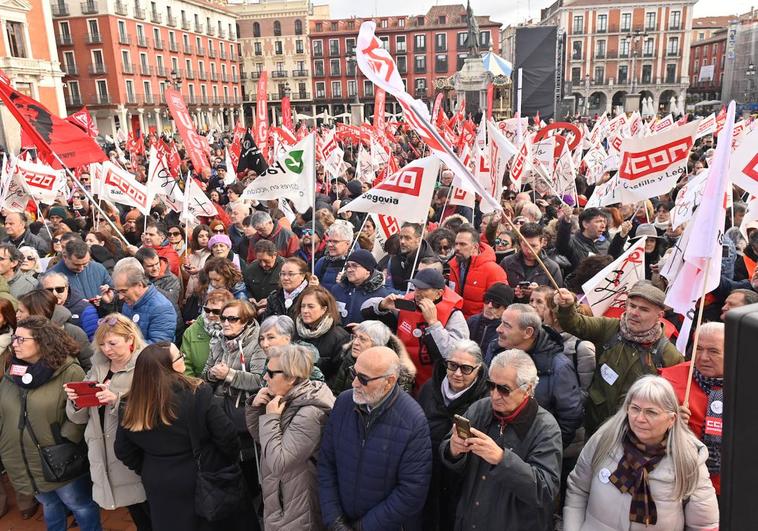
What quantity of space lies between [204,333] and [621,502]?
2.71 metres

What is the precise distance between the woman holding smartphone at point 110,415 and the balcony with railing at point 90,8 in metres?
52.8

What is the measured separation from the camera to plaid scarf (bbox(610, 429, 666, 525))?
2336mm

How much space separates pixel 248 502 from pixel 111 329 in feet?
4.21

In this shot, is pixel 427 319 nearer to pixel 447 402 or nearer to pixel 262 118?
pixel 447 402

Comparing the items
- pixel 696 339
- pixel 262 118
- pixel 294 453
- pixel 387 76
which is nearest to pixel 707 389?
pixel 696 339

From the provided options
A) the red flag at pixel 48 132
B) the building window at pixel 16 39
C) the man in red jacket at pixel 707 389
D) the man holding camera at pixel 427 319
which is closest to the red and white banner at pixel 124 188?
the red flag at pixel 48 132

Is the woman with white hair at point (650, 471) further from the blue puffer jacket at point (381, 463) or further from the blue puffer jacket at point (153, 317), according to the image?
the blue puffer jacket at point (153, 317)

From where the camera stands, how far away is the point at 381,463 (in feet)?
9.05

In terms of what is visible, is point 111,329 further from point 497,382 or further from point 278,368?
point 497,382

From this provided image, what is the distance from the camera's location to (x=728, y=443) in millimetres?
750

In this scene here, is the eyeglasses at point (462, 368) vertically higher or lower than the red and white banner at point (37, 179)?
lower

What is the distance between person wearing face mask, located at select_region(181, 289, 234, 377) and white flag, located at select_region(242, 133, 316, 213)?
2.56 meters

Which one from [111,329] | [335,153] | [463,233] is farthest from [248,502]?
[335,153]

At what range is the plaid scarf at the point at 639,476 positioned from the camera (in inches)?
92.0
